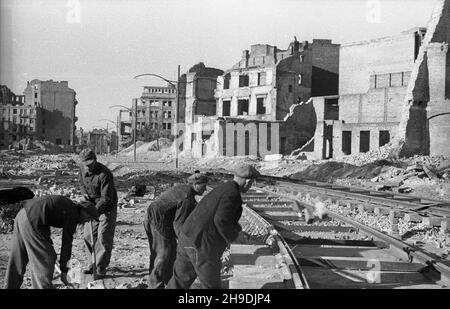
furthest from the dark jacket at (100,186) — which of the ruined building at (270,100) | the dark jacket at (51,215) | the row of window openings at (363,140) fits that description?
the ruined building at (270,100)

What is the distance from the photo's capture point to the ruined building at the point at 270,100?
5053 centimetres

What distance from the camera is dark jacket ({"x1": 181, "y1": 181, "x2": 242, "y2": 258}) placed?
5359 millimetres

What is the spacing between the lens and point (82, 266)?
757cm

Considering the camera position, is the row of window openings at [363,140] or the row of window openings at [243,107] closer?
the row of window openings at [363,140]

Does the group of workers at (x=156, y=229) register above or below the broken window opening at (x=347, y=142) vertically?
below

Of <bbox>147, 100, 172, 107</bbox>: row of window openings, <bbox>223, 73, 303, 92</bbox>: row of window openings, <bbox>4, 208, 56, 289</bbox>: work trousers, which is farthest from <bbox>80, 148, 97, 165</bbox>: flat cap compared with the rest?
<bbox>147, 100, 172, 107</bbox>: row of window openings

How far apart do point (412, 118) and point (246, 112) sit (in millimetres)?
27243

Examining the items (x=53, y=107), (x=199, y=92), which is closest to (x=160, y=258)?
(x=199, y=92)

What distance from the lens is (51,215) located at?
19.4 feet

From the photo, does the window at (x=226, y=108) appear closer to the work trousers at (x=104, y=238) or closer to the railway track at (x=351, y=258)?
the railway track at (x=351, y=258)

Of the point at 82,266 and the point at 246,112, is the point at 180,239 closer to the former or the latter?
the point at 82,266

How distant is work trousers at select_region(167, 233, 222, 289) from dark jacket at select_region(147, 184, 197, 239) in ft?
2.79

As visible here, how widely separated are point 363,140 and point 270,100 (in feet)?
56.1

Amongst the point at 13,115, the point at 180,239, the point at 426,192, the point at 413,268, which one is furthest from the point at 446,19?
the point at 13,115
